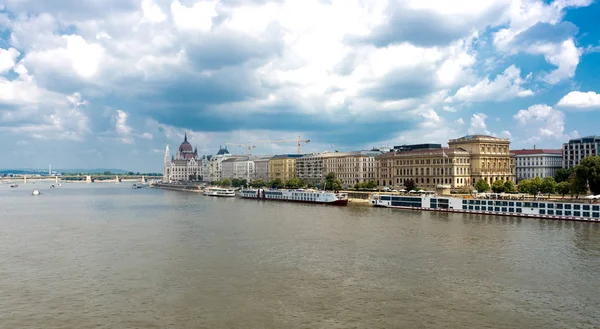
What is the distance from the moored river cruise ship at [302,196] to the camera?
10882cm

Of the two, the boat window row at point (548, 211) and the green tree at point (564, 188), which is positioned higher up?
the green tree at point (564, 188)

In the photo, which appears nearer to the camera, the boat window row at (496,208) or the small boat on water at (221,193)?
the boat window row at (496,208)

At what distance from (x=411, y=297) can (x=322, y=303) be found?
5.76m

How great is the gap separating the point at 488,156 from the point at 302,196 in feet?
153

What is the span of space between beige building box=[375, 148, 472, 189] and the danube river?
5854 centimetres

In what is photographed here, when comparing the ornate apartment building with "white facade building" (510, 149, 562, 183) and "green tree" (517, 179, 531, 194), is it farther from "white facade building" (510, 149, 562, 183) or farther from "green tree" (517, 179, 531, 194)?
"green tree" (517, 179, 531, 194)

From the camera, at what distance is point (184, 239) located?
53781 mm

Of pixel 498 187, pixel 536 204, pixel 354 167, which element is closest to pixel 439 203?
pixel 536 204

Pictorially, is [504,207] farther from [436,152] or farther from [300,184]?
[300,184]

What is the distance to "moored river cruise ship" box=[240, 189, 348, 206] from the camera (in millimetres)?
108819

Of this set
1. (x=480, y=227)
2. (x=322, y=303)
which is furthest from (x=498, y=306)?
(x=480, y=227)

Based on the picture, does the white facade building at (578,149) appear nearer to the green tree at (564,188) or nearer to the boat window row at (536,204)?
the green tree at (564,188)

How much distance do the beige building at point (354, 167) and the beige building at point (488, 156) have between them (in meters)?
28.9

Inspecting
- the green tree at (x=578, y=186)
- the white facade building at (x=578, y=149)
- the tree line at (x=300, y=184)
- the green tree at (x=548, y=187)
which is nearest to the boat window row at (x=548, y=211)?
the green tree at (x=578, y=186)
